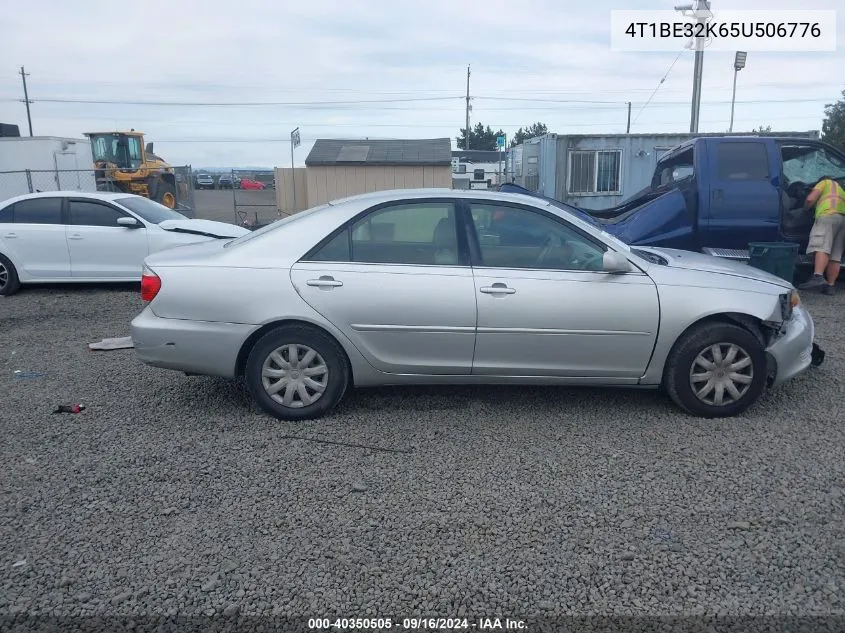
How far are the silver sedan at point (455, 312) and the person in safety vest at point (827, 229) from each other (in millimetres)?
4845

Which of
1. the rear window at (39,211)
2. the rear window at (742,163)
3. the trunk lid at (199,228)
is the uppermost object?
the rear window at (742,163)

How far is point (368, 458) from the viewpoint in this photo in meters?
4.45

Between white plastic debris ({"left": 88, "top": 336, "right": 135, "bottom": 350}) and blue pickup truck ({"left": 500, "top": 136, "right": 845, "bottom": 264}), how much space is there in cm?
482

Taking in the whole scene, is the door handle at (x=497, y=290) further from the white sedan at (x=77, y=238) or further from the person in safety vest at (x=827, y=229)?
the white sedan at (x=77, y=238)

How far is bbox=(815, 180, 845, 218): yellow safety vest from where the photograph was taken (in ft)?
29.9

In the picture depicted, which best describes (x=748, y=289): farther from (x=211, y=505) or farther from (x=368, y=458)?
(x=211, y=505)

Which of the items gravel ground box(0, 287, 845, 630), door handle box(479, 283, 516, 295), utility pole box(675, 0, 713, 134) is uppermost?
utility pole box(675, 0, 713, 134)

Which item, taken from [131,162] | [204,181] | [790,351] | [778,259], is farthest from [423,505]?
[204,181]

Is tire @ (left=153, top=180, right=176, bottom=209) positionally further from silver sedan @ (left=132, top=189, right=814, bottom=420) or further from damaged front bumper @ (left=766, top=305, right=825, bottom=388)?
damaged front bumper @ (left=766, top=305, right=825, bottom=388)

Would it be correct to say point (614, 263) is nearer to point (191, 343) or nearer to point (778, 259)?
point (191, 343)

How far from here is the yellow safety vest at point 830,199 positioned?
9.12 meters

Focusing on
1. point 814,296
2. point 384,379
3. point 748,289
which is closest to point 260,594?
point 384,379

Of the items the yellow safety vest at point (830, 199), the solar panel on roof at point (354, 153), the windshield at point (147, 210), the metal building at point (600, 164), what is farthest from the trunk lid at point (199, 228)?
the solar panel on roof at point (354, 153)

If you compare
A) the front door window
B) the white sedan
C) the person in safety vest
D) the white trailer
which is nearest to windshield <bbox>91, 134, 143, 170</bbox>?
the white trailer
